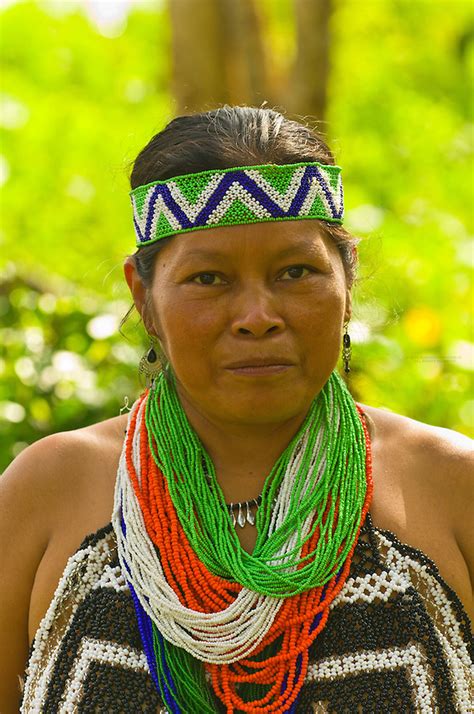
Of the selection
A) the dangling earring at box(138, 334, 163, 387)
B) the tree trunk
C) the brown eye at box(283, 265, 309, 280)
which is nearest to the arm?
the dangling earring at box(138, 334, 163, 387)

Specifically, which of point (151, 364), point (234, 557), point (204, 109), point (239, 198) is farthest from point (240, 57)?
point (234, 557)

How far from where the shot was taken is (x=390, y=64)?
10.6 meters

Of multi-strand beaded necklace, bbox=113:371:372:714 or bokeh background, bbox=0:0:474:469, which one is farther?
bokeh background, bbox=0:0:474:469

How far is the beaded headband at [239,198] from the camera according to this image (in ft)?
7.64

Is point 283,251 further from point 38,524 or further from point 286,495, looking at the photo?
point 38,524

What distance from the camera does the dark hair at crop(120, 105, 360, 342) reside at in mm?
2414

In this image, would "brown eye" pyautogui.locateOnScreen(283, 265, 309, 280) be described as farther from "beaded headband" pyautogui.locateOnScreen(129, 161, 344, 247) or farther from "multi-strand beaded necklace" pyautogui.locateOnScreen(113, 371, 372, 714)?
"multi-strand beaded necklace" pyautogui.locateOnScreen(113, 371, 372, 714)

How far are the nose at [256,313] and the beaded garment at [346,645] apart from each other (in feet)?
1.72

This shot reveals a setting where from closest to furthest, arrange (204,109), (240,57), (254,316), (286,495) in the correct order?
(254,316) < (286,495) < (204,109) < (240,57)

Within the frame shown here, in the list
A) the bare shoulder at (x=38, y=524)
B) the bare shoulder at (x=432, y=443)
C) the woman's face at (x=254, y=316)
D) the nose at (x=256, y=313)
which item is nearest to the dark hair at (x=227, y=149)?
the woman's face at (x=254, y=316)

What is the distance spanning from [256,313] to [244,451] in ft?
1.44

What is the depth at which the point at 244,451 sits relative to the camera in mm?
2596

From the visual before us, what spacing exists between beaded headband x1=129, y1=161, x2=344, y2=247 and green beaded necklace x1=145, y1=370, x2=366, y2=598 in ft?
1.49

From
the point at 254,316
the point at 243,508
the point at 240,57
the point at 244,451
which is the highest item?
the point at 240,57
